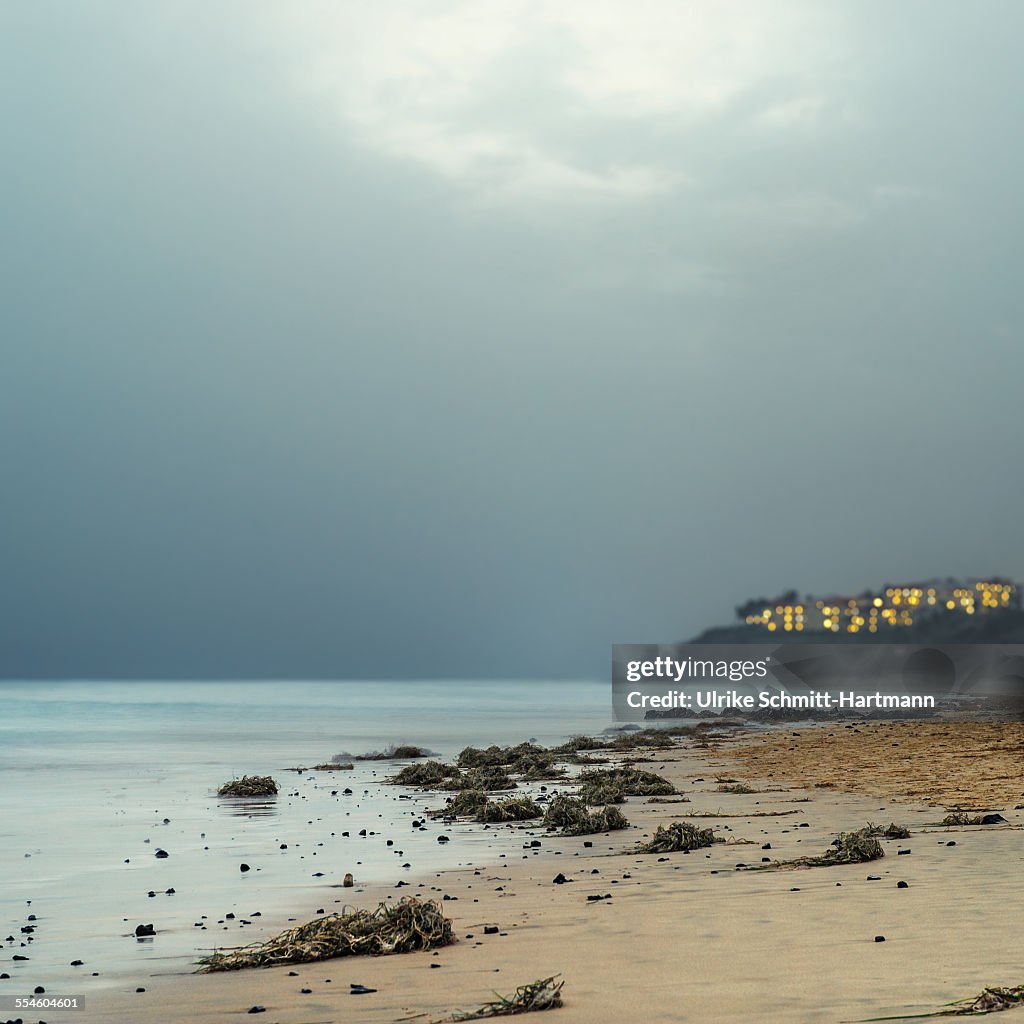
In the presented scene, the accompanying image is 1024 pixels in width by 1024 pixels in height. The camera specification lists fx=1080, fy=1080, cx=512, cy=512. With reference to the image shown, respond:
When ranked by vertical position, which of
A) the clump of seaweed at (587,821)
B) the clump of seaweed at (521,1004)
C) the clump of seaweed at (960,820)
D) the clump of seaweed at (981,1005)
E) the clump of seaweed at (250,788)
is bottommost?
the clump of seaweed at (250,788)

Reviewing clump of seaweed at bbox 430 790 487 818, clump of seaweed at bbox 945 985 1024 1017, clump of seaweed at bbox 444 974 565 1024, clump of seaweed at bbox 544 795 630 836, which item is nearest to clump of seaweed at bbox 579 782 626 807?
clump of seaweed at bbox 430 790 487 818

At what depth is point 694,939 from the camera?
332 inches

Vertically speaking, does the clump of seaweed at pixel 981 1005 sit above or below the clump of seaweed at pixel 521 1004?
above

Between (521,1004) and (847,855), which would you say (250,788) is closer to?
(847,855)

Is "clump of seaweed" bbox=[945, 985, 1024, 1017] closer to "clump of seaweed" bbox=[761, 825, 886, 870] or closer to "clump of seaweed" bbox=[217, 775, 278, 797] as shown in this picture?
"clump of seaweed" bbox=[761, 825, 886, 870]

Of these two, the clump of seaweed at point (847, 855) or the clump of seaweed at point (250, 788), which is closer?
the clump of seaweed at point (847, 855)

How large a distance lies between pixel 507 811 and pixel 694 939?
35.0 feet

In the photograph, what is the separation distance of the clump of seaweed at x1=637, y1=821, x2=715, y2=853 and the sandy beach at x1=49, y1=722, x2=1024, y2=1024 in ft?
0.79

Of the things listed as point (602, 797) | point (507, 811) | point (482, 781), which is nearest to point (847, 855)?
point (507, 811)

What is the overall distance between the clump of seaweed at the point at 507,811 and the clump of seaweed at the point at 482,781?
14.8 ft

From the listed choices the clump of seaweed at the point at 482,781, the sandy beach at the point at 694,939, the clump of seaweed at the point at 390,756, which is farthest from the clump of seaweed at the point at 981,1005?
the clump of seaweed at the point at 390,756

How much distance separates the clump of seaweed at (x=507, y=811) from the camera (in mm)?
18703

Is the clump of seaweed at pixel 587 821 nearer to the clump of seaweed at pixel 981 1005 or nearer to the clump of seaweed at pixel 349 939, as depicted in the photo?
the clump of seaweed at pixel 349 939

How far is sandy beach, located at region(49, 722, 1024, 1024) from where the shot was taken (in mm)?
6688
